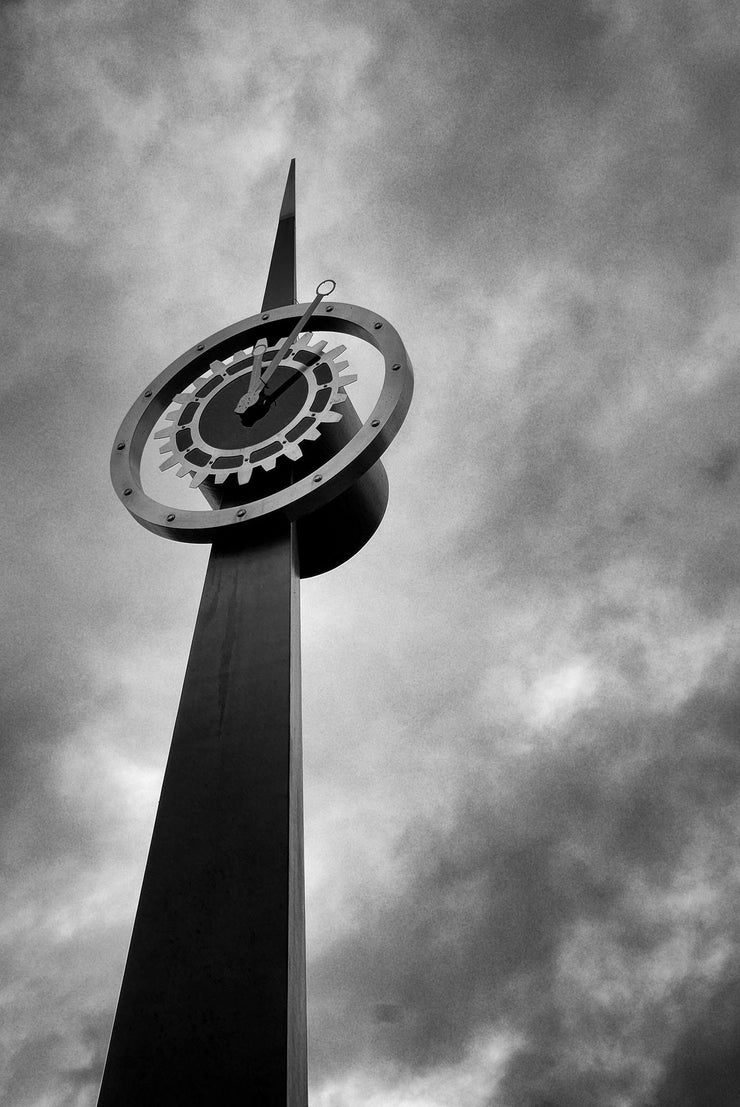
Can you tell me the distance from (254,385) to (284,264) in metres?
3.80

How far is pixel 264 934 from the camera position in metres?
4.98

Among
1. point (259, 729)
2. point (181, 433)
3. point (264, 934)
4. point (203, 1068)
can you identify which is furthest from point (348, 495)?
point (203, 1068)

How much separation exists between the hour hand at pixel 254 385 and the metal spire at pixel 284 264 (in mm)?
1928

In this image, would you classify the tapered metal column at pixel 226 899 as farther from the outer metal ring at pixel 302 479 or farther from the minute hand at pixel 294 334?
the minute hand at pixel 294 334

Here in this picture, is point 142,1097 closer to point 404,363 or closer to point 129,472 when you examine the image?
point 129,472

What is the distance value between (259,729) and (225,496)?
2.98 metres

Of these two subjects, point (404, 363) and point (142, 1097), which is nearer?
point (142, 1097)

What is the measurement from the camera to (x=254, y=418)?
8859 mm

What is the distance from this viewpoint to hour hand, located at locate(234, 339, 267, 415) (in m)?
8.86

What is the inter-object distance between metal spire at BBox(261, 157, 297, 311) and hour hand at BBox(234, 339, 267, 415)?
1928 mm

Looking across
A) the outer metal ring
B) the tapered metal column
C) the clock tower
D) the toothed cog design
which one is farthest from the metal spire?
the tapered metal column

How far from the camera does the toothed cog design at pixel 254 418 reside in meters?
8.38

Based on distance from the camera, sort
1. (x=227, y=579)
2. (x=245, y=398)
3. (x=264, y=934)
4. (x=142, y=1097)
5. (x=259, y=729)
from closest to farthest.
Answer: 1. (x=142, y=1097)
2. (x=264, y=934)
3. (x=259, y=729)
4. (x=227, y=579)
5. (x=245, y=398)

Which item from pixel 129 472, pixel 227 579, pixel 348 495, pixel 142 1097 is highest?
pixel 129 472
